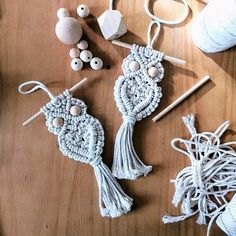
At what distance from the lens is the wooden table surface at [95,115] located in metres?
0.71

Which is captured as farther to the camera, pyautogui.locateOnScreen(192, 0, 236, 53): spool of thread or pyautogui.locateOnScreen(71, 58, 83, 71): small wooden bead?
pyautogui.locateOnScreen(71, 58, 83, 71): small wooden bead

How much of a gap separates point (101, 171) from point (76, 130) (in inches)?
3.9

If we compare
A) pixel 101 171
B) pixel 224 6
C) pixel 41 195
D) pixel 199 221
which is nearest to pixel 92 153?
pixel 101 171

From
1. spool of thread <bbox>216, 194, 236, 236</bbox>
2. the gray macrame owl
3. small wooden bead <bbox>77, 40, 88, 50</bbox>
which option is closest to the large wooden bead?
small wooden bead <bbox>77, 40, 88, 50</bbox>

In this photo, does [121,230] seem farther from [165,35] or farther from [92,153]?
[165,35]

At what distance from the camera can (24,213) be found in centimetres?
71

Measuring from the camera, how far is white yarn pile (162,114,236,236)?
0.69m

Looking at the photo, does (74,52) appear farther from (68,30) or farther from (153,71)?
(153,71)

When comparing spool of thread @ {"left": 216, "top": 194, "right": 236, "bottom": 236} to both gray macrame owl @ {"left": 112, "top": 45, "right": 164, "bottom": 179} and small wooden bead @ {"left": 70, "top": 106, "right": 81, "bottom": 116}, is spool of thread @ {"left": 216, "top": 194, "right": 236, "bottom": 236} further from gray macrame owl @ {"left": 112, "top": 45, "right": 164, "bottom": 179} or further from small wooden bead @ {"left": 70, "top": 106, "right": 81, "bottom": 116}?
small wooden bead @ {"left": 70, "top": 106, "right": 81, "bottom": 116}

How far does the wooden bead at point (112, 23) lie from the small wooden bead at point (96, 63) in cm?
5

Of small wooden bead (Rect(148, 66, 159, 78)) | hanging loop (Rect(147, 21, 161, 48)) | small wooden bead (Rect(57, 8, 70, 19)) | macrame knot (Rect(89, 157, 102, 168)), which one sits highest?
small wooden bead (Rect(57, 8, 70, 19))

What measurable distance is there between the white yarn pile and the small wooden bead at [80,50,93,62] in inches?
9.3

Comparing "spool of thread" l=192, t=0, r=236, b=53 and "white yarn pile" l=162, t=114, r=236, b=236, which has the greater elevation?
"spool of thread" l=192, t=0, r=236, b=53

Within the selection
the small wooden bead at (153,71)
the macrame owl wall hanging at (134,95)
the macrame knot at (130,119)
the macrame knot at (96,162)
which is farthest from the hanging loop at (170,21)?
the macrame knot at (96,162)
